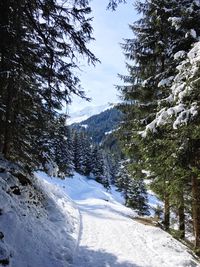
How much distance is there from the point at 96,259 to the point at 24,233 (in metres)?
2.40

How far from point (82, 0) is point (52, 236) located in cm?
635

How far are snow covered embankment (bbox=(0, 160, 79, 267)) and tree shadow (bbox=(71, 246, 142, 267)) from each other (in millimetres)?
251

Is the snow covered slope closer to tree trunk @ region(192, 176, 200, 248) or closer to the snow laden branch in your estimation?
tree trunk @ region(192, 176, 200, 248)

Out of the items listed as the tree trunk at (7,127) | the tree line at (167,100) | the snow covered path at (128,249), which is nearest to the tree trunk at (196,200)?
the tree line at (167,100)

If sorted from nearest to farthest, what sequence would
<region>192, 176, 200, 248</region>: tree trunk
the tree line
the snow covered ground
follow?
the snow covered ground, the tree line, <region>192, 176, 200, 248</region>: tree trunk

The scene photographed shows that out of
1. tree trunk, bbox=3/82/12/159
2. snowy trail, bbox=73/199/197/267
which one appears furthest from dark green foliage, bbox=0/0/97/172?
snowy trail, bbox=73/199/197/267

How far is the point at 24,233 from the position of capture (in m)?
7.91

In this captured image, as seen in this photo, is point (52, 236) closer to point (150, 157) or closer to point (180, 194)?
point (150, 157)

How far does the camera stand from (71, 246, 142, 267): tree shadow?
344 inches

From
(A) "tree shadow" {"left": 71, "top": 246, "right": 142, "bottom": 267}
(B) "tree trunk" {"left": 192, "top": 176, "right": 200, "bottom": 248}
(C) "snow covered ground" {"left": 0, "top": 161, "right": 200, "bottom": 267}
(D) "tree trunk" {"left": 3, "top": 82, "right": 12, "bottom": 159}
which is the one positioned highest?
(D) "tree trunk" {"left": 3, "top": 82, "right": 12, "bottom": 159}

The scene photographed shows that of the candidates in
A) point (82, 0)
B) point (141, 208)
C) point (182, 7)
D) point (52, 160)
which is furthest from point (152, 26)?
point (141, 208)

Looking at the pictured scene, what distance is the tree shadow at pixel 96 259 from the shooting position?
8734 mm

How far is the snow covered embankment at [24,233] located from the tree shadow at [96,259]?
0.82ft

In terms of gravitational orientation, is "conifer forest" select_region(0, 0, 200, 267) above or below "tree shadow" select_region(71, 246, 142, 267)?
above
